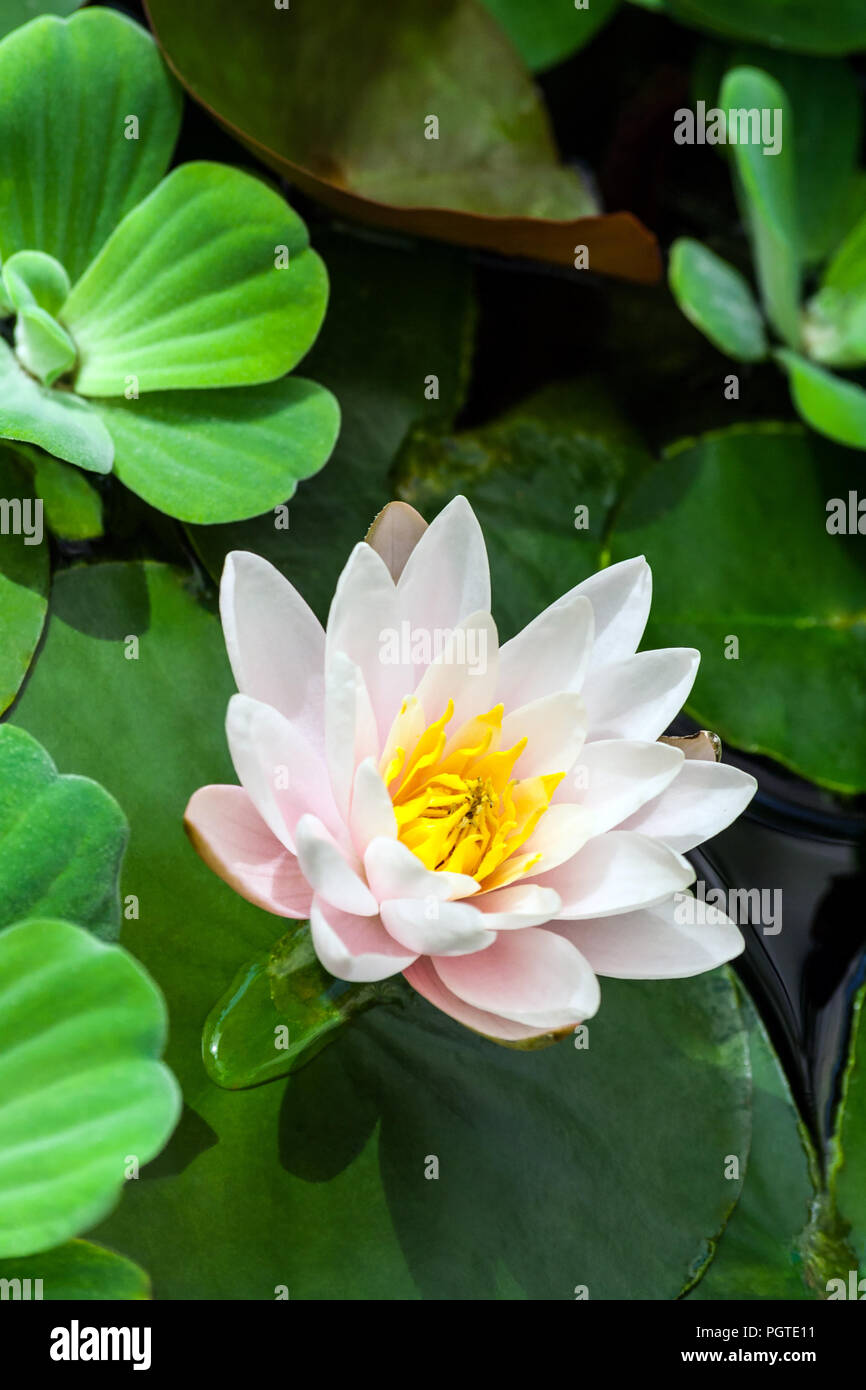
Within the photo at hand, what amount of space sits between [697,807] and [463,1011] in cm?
33

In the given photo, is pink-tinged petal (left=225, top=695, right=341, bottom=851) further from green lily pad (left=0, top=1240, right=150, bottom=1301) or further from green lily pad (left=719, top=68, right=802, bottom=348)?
green lily pad (left=719, top=68, right=802, bottom=348)

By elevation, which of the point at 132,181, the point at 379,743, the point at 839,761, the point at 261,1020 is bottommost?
the point at 261,1020

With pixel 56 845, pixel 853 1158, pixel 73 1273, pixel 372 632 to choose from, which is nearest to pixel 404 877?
pixel 372 632

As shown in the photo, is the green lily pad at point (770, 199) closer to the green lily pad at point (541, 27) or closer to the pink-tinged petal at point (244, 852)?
the green lily pad at point (541, 27)

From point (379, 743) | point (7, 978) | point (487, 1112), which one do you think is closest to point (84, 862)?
point (7, 978)

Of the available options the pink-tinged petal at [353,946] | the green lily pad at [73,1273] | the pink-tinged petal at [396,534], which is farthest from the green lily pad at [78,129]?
the green lily pad at [73,1273]

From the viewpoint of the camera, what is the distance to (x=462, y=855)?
1.07 meters

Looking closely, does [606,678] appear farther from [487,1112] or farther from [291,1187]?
[291,1187]

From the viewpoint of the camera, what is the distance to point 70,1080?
91 cm

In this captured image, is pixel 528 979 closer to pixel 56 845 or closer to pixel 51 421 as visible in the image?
pixel 56 845

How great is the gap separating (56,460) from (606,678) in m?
0.80

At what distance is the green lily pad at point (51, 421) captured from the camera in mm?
1203

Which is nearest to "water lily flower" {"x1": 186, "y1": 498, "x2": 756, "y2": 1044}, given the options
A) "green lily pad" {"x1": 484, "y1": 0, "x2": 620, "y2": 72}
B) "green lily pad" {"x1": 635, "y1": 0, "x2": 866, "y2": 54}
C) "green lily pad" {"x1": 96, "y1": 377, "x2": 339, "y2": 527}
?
"green lily pad" {"x1": 96, "y1": 377, "x2": 339, "y2": 527}

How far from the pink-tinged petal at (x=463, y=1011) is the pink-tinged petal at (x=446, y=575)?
32 cm
